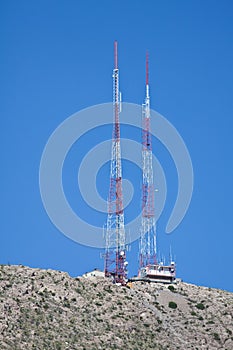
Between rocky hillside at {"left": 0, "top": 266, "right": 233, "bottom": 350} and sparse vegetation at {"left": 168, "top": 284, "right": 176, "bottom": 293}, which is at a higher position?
sparse vegetation at {"left": 168, "top": 284, "right": 176, "bottom": 293}

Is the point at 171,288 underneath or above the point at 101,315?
above

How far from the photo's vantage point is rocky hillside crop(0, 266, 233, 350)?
131 meters

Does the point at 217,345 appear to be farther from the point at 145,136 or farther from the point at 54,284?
the point at 145,136

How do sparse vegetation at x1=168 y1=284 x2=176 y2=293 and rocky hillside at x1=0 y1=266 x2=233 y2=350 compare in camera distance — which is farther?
sparse vegetation at x1=168 y1=284 x2=176 y2=293

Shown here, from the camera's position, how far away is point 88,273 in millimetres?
167000

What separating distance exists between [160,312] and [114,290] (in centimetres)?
756

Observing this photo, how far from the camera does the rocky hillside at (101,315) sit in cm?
13125

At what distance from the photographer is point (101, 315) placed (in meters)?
141

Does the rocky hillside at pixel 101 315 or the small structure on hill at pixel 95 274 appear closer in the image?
the rocky hillside at pixel 101 315

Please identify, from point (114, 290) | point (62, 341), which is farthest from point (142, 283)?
point (62, 341)

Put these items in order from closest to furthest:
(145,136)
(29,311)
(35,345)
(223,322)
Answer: (35,345), (29,311), (223,322), (145,136)

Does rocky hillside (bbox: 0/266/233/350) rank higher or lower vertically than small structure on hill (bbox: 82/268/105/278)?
lower

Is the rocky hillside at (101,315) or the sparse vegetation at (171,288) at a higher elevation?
the sparse vegetation at (171,288)

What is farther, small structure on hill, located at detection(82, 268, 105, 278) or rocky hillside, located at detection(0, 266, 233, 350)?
small structure on hill, located at detection(82, 268, 105, 278)
